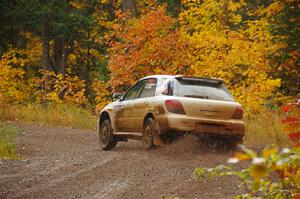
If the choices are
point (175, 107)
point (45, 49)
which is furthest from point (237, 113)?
point (45, 49)

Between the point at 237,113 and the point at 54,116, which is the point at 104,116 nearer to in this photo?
the point at 237,113

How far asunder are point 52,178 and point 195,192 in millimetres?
2899

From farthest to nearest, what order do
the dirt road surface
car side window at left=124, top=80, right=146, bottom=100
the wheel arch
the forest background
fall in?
1. the forest background
2. the wheel arch
3. car side window at left=124, top=80, right=146, bottom=100
4. the dirt road surface

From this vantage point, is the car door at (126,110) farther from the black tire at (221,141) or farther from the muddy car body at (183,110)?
the black tire at (221,141)

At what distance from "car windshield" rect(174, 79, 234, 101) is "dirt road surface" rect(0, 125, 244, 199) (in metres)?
0.84

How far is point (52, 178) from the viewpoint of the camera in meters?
10.2

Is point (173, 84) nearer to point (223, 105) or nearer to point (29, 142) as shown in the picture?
point (223, 105)

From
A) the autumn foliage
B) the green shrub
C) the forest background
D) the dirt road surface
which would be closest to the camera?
the green shrub

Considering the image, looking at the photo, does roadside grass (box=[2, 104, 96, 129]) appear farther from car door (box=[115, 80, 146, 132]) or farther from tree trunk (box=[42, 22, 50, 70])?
tree trunk (box=[42, 22, 50, 70])

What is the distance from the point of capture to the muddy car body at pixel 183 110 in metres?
11.8

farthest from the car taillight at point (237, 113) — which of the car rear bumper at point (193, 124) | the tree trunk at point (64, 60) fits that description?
the tree trunk at point (64, 60)

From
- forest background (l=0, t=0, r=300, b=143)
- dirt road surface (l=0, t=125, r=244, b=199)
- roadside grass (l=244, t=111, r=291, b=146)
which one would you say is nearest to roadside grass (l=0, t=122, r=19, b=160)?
dirt road surface (l=0, t=125, r=244, b=199)

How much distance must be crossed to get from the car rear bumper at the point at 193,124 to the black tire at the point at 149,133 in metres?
0.29

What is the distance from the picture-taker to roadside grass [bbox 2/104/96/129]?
23391mm
